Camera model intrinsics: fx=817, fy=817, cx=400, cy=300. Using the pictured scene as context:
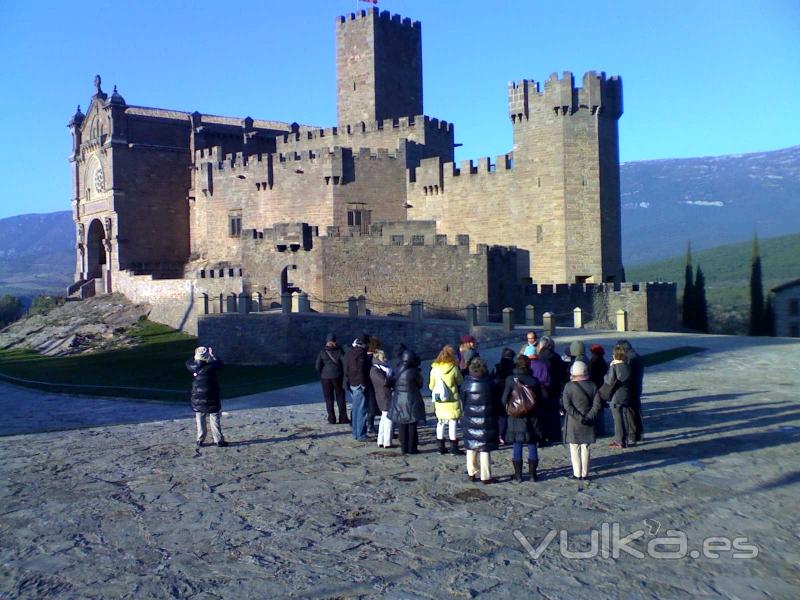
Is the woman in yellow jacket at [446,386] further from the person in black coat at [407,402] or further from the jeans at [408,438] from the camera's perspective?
the jeans at [408,438]

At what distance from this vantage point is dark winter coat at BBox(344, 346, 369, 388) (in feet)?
38.8

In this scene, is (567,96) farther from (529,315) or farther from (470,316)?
(470,316)

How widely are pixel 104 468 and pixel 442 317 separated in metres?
18.8

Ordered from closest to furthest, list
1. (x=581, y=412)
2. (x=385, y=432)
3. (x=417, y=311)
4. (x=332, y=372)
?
(x=581, y=412) → (x=385, y=432) → (x=332, y=372) → (x=417, y=311)

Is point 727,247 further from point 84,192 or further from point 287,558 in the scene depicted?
point 287,558

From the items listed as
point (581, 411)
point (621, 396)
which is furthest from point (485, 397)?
point (621, 396)

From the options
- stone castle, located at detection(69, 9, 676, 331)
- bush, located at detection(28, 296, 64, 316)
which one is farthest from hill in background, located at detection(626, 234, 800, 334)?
bush, located at detection(28, 296, 64, 316)

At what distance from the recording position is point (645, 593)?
6.15m

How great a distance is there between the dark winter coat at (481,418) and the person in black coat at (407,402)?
4.42 ft

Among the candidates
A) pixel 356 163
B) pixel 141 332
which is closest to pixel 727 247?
pixel 356 163

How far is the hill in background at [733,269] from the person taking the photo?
7731 cm

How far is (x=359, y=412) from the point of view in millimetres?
11742

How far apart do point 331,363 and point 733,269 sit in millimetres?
95095

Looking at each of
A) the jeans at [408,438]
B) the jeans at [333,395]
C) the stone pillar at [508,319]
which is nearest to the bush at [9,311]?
the stone pillar at [508,319]
